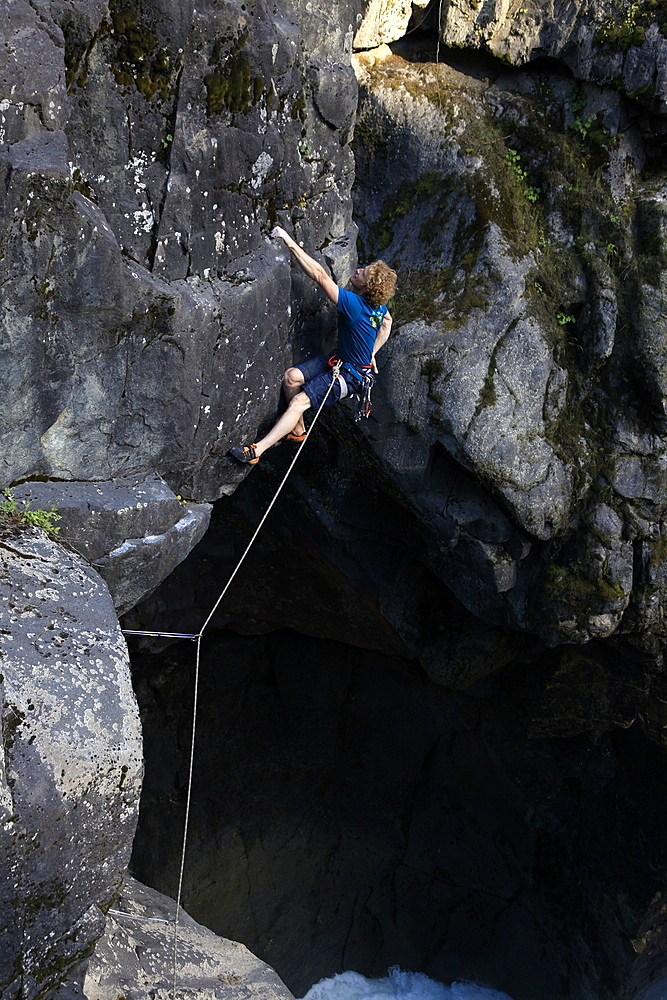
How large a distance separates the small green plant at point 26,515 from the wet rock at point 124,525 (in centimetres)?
4

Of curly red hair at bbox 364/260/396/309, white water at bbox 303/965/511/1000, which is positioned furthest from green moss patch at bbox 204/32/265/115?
white water at bbox 303/965/511/1000

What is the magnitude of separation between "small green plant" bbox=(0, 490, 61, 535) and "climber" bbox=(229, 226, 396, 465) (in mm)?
1589

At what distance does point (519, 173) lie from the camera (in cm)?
741

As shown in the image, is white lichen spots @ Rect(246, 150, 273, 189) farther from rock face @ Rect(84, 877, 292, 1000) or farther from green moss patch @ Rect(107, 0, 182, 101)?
rock face @ Rect(84, 877, 292, 1000)

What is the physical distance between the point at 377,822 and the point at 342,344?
8.52 m

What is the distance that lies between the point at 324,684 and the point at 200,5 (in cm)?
896

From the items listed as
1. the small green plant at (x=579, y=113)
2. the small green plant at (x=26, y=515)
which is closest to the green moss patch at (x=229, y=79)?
the small green plant at (x=26, y=515)

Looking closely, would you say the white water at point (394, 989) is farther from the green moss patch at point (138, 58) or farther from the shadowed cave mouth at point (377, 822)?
the green moss patch at point (138, 58)

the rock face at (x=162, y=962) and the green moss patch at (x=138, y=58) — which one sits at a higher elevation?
the green moss patch at (x=138, y=58)

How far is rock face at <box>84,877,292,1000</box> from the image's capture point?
5.43 metres

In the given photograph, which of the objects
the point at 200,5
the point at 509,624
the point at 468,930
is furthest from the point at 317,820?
the point at 200,5

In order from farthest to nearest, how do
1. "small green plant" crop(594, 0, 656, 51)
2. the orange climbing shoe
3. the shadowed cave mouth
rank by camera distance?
the shadowed cave mouth, "small green plant" crop(594, 0, 656, 51), the orange climbing shoe

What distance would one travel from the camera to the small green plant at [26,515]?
478cm

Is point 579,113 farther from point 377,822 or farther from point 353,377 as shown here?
point 377,822
